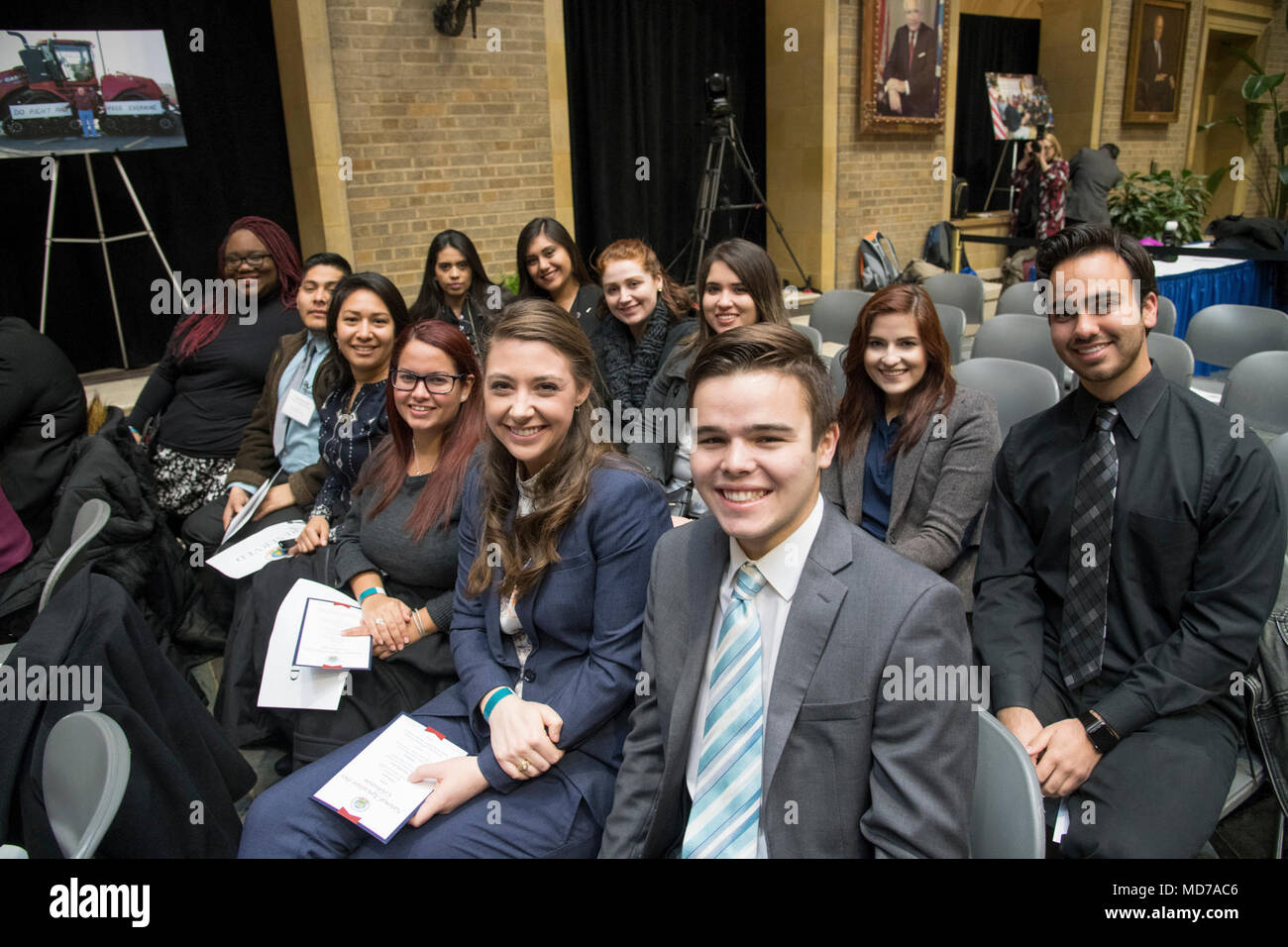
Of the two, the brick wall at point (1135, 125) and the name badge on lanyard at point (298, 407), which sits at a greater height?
the brick wall at point (1135, 125)

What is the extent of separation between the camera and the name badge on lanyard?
10.2 feet

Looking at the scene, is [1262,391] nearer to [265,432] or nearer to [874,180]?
[265,432]

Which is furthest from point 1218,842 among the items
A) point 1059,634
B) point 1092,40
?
point 1092,40

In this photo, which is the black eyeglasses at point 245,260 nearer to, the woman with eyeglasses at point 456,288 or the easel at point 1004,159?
the woman with eyeglasses at point 456,288

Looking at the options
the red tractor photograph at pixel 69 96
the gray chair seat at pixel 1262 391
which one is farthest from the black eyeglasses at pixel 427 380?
the red tractor photograph at pixel 69 96

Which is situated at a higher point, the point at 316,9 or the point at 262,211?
the point at 316,9

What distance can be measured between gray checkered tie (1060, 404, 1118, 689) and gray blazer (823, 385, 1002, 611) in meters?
0.43

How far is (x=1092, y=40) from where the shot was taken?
33.2ft

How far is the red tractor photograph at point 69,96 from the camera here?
459 cm

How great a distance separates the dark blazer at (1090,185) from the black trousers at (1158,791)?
719cm

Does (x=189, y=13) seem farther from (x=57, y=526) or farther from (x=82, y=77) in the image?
(x=57, y=526)

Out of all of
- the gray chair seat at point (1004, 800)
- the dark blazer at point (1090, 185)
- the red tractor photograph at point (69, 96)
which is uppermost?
the red tractor photograph at point (69, 96)

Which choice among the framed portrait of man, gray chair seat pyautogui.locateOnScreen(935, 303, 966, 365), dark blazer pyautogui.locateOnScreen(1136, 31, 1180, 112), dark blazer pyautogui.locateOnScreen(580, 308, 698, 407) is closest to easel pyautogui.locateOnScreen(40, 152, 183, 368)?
dark blazer pyautogui.locateOnScreen(580, 308, 698, 407)

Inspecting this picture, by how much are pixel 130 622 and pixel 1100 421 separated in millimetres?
2059
